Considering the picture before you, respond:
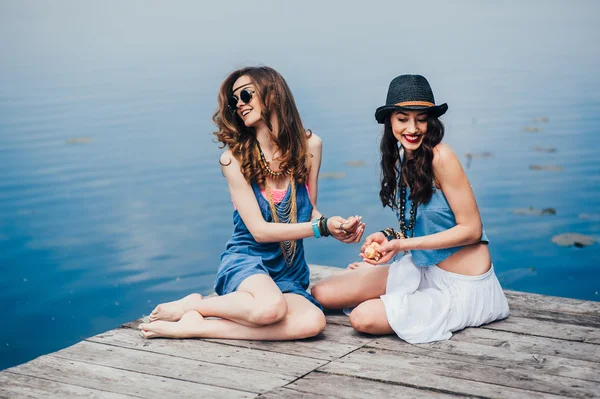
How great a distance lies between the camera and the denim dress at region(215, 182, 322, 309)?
11.2 ft

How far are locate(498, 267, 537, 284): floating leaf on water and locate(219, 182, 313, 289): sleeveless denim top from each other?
321cm

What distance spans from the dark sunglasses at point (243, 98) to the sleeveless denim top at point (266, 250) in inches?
14.3

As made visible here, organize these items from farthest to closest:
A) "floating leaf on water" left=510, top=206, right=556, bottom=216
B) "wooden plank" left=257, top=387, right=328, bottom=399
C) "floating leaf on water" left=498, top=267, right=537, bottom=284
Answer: "floating leaf on water" left=510, top=206, right=556, bottom=216 < "floating leaf on water" left=498, top=267, right=537, bottom=284 < "wooden plank" left=257, top=387, right=328, bottom=399

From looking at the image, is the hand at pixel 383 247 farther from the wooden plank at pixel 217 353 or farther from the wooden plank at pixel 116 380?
the wooden plank at pixel 116 380

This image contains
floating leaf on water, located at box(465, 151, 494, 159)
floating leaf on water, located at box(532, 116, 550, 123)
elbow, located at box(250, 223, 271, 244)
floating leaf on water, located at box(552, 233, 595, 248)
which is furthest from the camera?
floating leaf on water, located at box(532, 116, 550, 123)

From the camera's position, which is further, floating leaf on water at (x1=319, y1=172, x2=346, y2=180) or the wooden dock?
floating leaf on water at (x1=319, y1=172, x2=346, y2=180)

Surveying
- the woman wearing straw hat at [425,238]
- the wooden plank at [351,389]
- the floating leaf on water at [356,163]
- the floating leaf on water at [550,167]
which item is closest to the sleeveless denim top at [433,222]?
the woman wearing straw hat at [425,238]

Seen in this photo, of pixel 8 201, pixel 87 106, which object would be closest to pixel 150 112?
pixel 87 106

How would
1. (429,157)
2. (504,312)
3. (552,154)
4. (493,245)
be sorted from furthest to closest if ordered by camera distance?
(552,154)
(493,245)
(504,312)
(429,157)

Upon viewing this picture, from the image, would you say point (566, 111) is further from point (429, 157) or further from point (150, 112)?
point (429, 157)

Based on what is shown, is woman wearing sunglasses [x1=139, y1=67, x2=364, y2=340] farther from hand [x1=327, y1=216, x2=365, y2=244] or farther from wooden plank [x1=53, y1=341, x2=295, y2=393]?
wooden plank [x1=53, y1=341, x2=295, y2=393]

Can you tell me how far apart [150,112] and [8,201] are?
4950mm

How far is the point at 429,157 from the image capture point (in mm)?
3094

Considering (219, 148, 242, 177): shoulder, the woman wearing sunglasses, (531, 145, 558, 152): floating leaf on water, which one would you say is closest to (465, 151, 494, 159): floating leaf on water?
(531, 145, 558, 152): floating leaf on water
